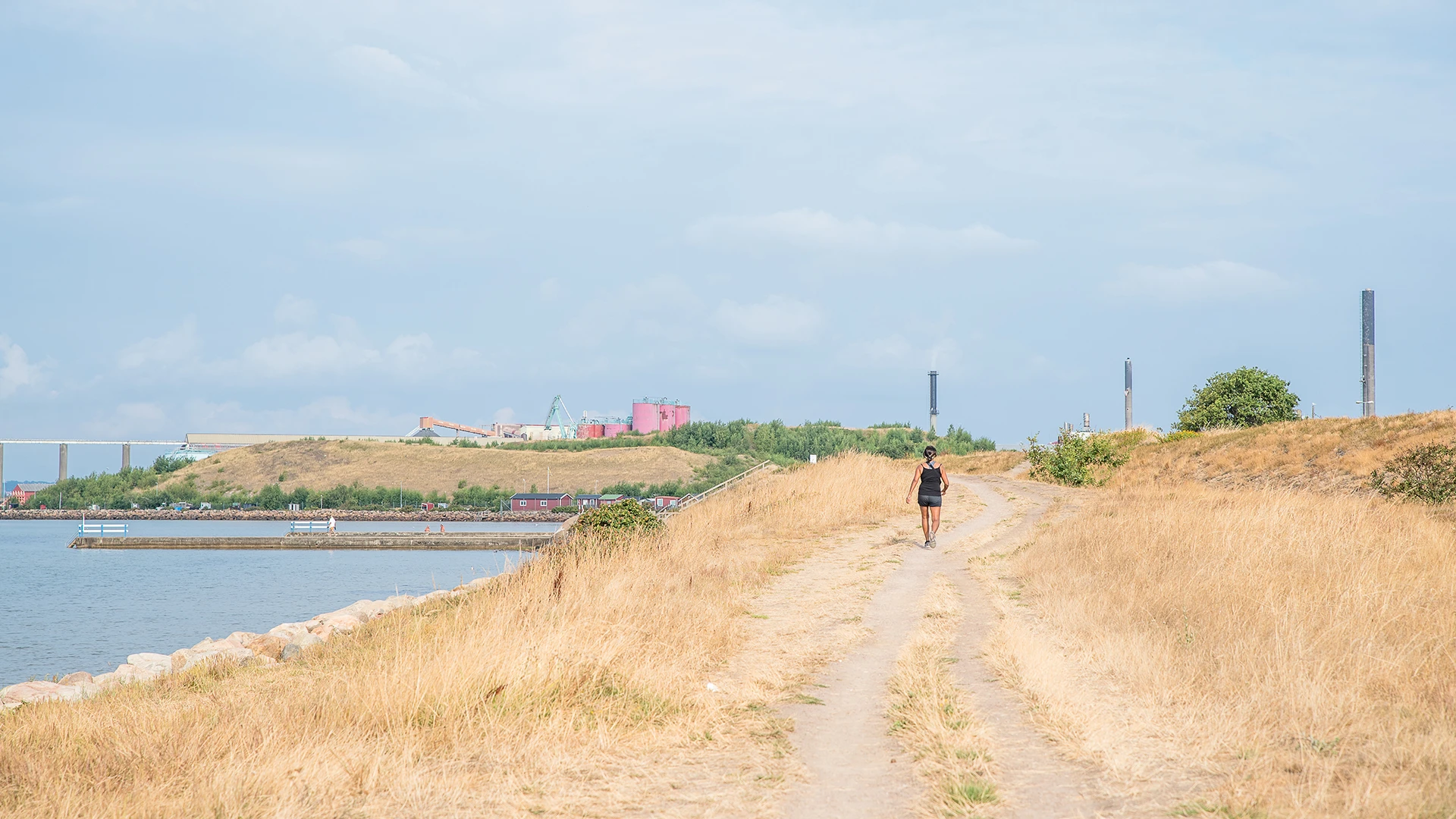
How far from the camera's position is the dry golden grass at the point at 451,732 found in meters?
6.30

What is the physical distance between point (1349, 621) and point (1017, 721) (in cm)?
494

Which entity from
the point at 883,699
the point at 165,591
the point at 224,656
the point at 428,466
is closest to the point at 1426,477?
the point at 883,699

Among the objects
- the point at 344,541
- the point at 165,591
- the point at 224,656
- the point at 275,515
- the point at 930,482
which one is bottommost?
the point at 275,515

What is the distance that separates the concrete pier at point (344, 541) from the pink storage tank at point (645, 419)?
296ft

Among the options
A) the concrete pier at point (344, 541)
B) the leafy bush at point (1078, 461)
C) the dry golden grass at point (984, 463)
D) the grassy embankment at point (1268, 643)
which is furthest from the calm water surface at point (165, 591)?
the dry golden grass at point (984, 463)

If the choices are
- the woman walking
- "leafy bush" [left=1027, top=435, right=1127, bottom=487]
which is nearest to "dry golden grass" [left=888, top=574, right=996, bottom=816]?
the woman walking

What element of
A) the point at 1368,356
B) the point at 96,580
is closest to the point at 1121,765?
the point at 1368,356

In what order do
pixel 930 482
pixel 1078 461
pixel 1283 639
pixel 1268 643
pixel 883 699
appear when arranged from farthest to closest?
pixel 1078 461
pixel 930 482
pixel 1283 639
pixel 1268 643
pixel 883 699

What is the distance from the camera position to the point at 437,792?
6.34 m

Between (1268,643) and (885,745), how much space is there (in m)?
4.75

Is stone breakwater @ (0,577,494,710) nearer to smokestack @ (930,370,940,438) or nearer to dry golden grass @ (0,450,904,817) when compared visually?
dry golden grass @ (0,450,904,817)

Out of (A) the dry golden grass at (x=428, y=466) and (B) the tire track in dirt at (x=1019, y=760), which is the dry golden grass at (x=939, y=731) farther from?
(A) the dry golden grass at (x=428, y=466)

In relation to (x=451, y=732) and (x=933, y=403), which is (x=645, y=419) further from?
(x=451, y=732)

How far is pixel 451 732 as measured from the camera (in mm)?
7426
